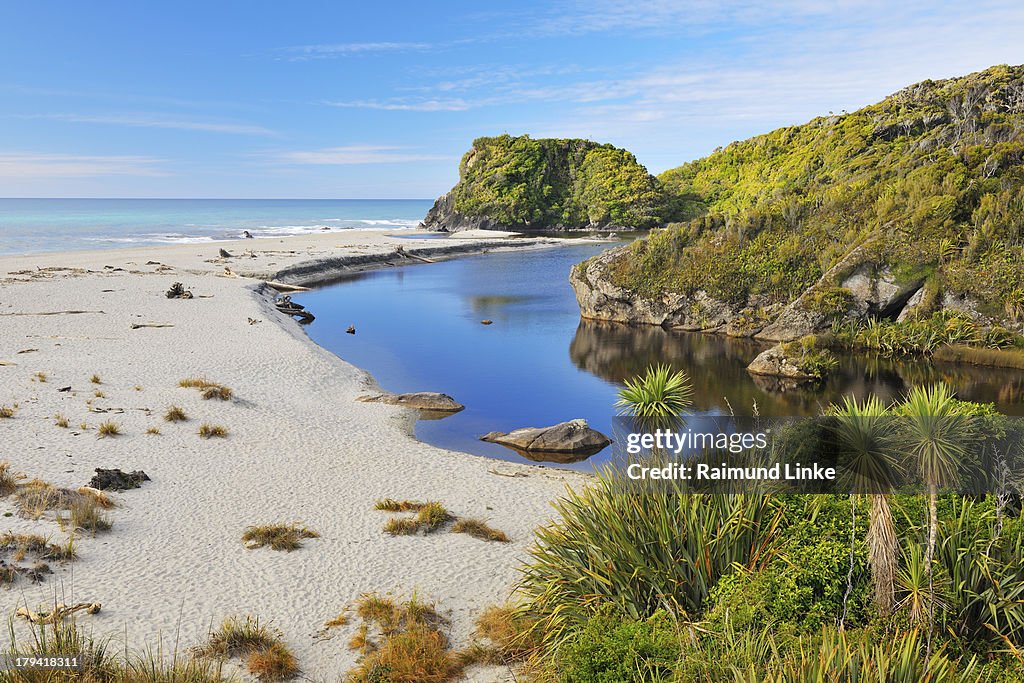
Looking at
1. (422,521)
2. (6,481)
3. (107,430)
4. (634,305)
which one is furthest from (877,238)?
(6,481)

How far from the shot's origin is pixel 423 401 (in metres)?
22.6

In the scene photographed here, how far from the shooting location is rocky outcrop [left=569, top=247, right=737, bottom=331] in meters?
35.5

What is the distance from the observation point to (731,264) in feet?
116

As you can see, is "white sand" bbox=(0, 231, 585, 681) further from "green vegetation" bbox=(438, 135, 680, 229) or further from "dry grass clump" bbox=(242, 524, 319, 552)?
"green vegetation" bbox=(438, 135, 680, 229)

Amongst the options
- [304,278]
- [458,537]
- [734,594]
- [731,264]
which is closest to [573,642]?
[734,594]

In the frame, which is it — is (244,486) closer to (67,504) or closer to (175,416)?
(67,504)

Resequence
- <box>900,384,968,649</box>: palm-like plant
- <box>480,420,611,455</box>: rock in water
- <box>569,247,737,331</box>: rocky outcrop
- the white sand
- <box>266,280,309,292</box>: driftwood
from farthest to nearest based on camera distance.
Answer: <box>266,280,309,292</box>: driftwood → <box>569,247,737,331</box>: rocky outcrop → <box>480,420,611,455</box>: rock in water → the white sand → <box>900,384,968,649</box>: palm-like plant

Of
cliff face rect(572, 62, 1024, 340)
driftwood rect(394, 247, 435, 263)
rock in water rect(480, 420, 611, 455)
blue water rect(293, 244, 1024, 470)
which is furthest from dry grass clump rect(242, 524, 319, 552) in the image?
driftwood rect(394, 247, 435, 263)

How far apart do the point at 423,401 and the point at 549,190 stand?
116687 mm

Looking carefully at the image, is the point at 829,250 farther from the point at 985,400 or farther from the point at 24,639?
the point at 24,639

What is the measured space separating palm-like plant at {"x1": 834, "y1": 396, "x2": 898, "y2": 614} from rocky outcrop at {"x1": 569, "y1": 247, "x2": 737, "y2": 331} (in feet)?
95.6

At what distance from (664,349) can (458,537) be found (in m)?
21.5

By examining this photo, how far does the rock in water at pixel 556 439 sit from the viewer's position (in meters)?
18.8

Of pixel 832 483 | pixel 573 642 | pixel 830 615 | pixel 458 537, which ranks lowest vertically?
pixel 458 537
